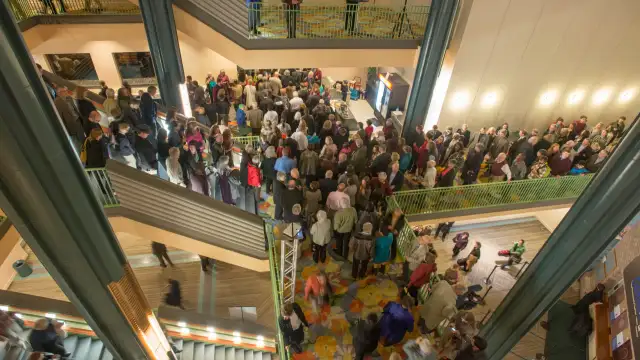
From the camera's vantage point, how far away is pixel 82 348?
6.86 meters

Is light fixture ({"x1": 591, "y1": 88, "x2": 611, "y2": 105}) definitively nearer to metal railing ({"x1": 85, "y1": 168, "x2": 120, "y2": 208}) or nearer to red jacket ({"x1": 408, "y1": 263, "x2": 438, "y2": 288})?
red jacket ({"x1": 408, "y1": 263, "x2": 438, "y2": 288})

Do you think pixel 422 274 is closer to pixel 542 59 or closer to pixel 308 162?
pixel 308 162

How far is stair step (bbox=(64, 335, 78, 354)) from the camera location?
677cm

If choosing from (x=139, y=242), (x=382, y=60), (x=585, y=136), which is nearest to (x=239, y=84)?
(x=382, y=60)

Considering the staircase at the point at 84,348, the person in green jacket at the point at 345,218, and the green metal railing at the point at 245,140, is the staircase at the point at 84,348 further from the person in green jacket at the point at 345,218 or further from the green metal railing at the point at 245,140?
the green metal railing at the point at 245,140

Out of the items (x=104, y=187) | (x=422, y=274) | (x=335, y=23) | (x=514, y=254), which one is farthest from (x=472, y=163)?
(x=104, y=187)

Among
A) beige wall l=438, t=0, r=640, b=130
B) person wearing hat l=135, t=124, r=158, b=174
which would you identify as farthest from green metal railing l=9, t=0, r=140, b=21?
beige wall l=438, t=0, r=640, b=130

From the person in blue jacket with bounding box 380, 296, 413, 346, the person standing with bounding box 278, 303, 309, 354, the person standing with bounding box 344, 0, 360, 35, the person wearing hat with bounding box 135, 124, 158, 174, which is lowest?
the person standing with bounding box 278, 303, 309, 354

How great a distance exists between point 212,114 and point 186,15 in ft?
9.55

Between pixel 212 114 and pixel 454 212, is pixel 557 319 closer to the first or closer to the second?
pixel 454 212

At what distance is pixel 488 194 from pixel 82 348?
1049cm

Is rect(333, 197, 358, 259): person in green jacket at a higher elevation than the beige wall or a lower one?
lower

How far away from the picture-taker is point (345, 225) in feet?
24.0

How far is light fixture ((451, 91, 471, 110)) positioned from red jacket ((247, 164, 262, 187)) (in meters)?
7.74
